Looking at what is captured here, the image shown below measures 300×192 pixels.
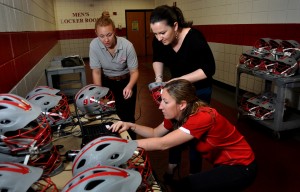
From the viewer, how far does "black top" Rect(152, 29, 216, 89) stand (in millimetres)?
2076

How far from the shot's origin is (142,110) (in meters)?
4.77

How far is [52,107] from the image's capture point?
67.1 inches

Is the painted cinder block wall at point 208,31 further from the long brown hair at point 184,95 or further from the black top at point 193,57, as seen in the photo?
the black top at point 193,57

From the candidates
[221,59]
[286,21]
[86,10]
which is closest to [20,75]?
[286,21]

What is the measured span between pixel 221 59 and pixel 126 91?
421cm

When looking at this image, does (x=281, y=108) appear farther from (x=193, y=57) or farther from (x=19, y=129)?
(x=19, y=129)

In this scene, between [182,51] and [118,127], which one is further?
[182,51]

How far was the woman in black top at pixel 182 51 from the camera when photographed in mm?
1902

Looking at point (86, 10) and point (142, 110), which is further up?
point (86, 10)

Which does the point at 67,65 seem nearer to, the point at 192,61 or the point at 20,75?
the point at 20,75

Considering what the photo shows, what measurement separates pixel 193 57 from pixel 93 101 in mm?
879

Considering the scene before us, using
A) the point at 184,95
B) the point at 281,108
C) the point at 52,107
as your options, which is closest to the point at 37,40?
the point at 52,107

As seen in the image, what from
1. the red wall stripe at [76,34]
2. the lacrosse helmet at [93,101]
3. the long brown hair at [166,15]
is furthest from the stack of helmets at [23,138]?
the red wall stripe at [76,34]

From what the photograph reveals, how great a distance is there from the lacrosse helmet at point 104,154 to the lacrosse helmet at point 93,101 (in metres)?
0.89
